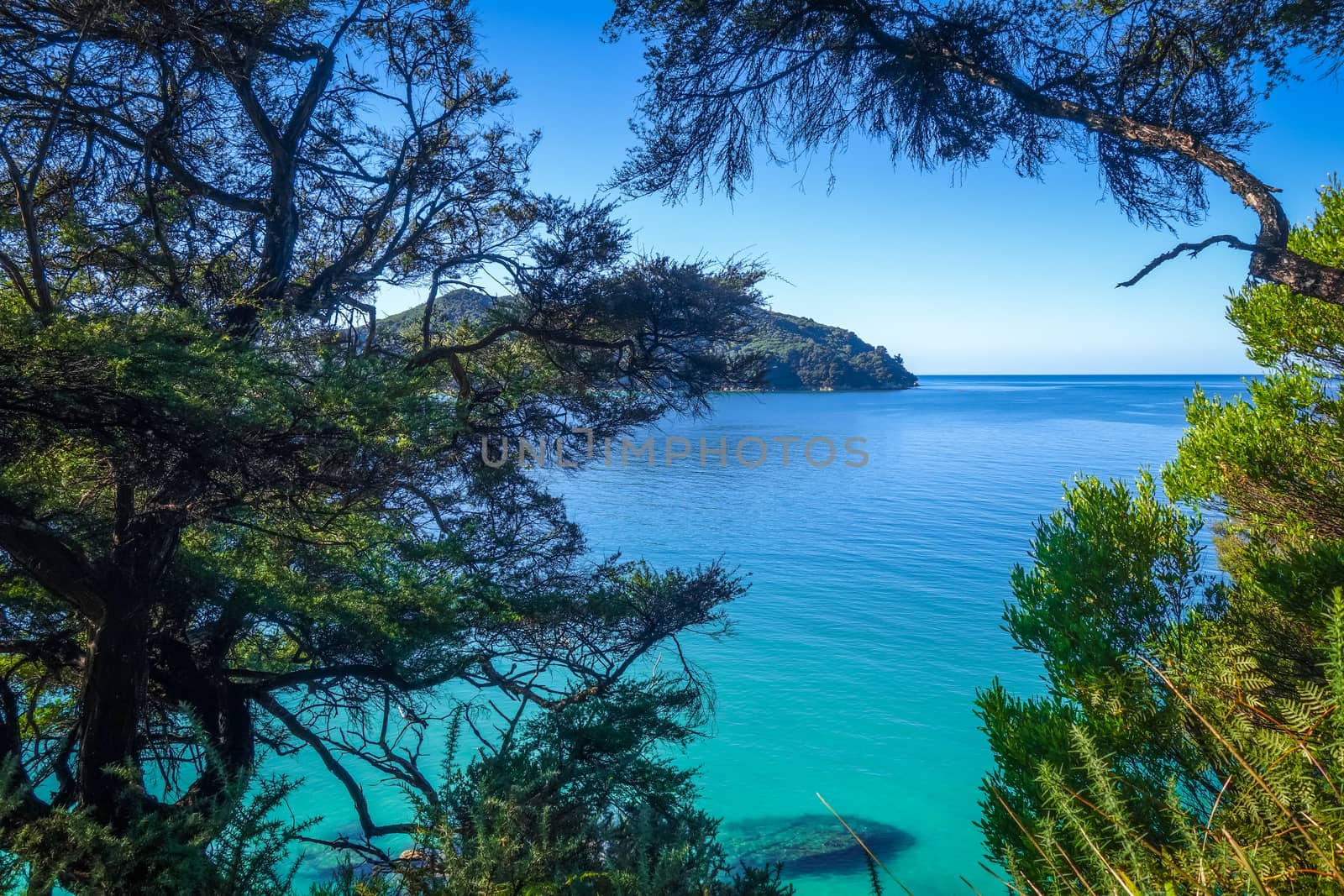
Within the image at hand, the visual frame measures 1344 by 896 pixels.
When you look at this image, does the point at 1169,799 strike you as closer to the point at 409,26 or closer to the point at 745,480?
the point at 409,26

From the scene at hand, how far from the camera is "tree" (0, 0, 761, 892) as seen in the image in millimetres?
3072

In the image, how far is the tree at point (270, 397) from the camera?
3.07m

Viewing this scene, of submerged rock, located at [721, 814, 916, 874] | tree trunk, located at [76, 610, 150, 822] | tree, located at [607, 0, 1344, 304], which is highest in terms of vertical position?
tree, located at [607, 0, 1344, 304]

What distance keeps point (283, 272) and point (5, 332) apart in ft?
7.87

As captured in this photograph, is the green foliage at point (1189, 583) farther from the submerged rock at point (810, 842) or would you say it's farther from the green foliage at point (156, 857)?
the green foliage at point (156, 857)

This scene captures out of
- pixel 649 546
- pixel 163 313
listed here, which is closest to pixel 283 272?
pixel 163 313

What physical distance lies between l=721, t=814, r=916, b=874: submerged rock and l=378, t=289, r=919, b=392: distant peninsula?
5.38 metres

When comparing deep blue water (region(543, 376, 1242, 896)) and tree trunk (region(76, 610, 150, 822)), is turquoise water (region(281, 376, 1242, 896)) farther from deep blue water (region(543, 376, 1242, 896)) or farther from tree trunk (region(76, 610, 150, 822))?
tree trunk (region(76, 610, 150, 822))

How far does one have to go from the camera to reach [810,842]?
26.5ft

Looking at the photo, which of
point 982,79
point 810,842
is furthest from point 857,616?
point 982,79

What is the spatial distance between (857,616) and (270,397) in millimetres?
12283

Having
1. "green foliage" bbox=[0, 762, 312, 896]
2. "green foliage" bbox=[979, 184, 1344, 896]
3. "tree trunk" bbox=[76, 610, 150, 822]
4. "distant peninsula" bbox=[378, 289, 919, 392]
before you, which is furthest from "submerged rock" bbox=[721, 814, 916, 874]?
"green foliage" bbox=[0, 762, 312, 896]

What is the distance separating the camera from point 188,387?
9.43 feet

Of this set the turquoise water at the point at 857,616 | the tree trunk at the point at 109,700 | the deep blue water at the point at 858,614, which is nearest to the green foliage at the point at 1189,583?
the turquoise water at the point at 857,616
